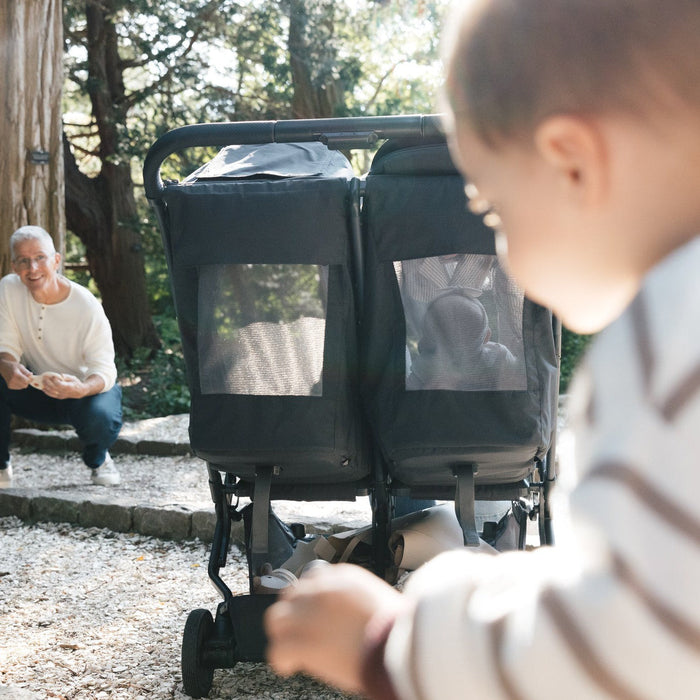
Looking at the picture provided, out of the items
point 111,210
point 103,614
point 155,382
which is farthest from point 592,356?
point 111,210

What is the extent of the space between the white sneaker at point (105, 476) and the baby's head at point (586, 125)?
5079 mm

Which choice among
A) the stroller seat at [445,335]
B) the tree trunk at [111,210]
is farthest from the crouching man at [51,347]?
the tree trunk at [111,210]

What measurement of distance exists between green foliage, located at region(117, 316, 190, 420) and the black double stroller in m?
5.49

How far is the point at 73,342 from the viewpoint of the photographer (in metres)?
5.29

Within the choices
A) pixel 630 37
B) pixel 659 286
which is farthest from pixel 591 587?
pixel 630 37

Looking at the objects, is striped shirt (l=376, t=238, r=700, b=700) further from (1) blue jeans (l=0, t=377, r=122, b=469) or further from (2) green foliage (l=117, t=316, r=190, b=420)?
(2) green foliage (l=117, t=316, r=190, b=420)

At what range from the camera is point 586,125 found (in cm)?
63

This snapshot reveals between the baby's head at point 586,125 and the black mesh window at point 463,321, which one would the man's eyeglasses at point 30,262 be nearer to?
Answer: the black mesh window at point 463,321

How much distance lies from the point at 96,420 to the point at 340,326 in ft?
9.89

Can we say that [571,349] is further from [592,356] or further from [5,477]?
[592,356]

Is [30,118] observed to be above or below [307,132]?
above

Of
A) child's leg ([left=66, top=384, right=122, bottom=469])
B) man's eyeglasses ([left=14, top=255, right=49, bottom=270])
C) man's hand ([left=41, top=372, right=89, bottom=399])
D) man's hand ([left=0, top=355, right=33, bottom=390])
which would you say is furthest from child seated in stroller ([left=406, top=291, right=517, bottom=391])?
man's eyeglasses ([left=14, top=255, right=49, bottom=270])

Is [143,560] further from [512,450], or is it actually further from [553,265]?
[553,265]

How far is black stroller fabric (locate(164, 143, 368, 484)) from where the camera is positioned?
258 centimetres
